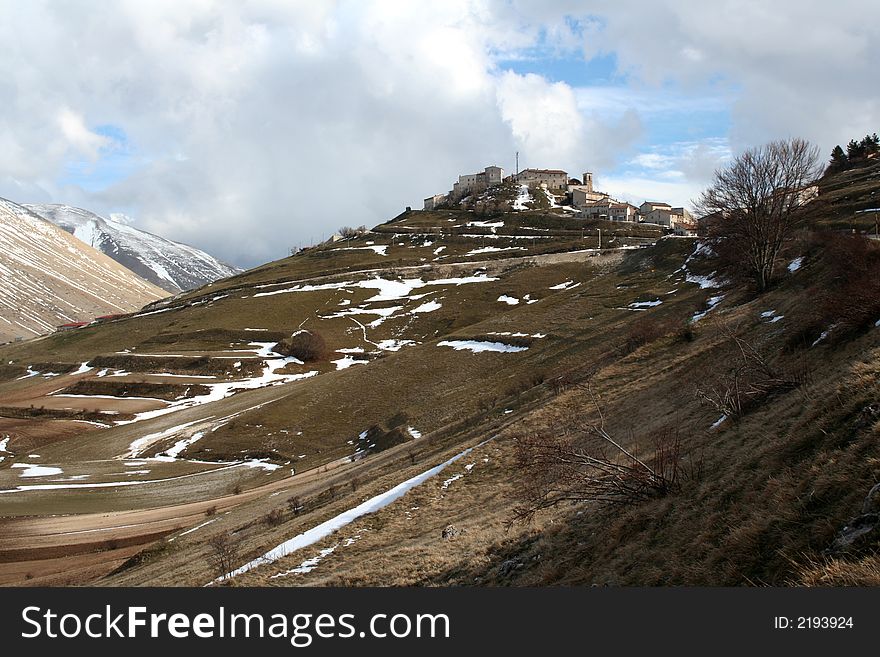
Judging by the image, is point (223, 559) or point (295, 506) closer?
point (223, 559)

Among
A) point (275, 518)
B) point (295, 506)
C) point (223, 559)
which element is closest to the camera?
point (223, 559)

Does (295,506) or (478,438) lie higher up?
(478,438)

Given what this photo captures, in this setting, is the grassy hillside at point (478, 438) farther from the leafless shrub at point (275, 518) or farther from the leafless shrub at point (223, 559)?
the leafless shrub at point (223, 559)

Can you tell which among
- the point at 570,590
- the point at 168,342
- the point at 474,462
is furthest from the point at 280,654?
the point at 168,342

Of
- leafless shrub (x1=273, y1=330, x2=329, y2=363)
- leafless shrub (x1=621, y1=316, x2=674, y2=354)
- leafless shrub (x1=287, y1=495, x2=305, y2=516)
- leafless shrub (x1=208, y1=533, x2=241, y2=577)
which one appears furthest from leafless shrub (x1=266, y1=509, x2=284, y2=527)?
leafless shrub (x1=273, y1=330, x2=329, y2=363)

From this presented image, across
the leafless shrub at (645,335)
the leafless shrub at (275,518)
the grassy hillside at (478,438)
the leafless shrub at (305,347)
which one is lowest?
the leafless shrub at (275,518)

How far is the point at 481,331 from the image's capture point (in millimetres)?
78750

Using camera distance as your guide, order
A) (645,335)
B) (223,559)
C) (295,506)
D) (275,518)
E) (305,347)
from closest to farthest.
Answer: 1. (223,559)
2. (275,518)
3. (295,506)
4. (645,335)
5. (305,347)

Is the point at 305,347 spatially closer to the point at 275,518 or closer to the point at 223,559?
the point at 275,518

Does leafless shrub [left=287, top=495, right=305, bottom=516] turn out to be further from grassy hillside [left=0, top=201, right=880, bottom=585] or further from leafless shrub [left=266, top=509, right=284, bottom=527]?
leafless shrub [left=266, top=509, right=284, bottom=527]

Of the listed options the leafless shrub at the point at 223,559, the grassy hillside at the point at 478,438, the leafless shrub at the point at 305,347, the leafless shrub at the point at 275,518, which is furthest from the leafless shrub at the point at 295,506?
the leafless shrub at the point at 305,347

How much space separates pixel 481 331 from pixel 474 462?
52340 mm

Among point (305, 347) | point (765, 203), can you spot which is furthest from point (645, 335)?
point (305, 347)

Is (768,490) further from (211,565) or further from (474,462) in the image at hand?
(211,565)
